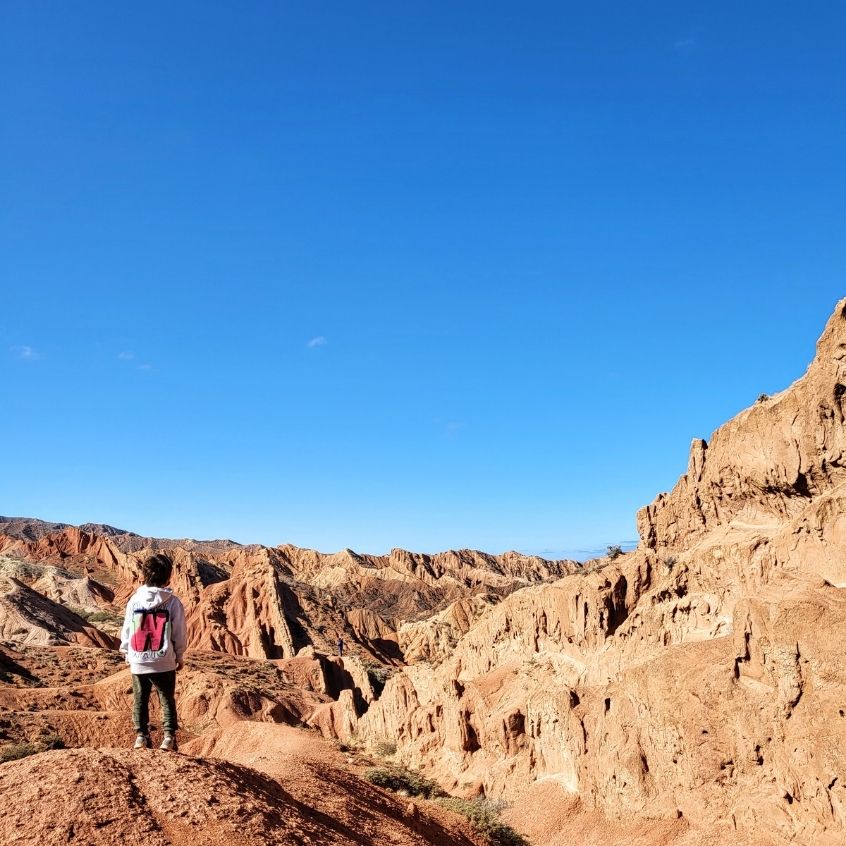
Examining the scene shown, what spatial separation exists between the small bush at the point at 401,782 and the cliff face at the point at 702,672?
3447 mm

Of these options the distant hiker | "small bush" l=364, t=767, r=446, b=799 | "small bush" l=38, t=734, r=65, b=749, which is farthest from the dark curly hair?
"small bush" l=38, t=734, r=65, b=749

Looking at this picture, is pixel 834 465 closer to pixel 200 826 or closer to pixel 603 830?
pixel 603 830

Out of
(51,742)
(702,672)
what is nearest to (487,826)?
(702,672)

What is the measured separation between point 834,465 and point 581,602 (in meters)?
12.3

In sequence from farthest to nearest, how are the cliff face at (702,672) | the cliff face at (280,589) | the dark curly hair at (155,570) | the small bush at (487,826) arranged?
1. the cliff face at (280,589)
2. the small bush at (487,826)
3. the cliff face at (702,672)
4. the dark curly hair at (155,570)

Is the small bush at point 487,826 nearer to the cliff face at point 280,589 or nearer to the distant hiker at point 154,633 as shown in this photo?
the distant hiker at point 154,633

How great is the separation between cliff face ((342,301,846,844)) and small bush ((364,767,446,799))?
3447 mm

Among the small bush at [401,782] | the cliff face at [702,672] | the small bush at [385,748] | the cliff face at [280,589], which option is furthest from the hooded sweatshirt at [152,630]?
the cliff face at [280,589]

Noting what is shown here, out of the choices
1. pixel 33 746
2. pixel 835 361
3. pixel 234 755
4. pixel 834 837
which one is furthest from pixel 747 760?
pixel 33 746

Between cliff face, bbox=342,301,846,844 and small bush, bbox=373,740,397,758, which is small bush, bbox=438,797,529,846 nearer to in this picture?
cliff face, bbox=342,301,846,844

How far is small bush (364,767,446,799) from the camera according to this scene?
20562 millimetres

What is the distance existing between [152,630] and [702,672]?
53.3ft

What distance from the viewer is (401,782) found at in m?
21.3

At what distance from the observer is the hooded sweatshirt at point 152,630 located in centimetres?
770
